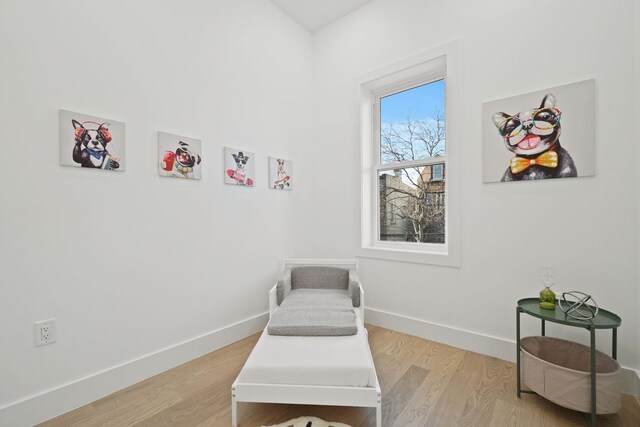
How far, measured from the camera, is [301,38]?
123 inches

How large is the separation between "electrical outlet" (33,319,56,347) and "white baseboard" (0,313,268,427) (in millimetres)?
268

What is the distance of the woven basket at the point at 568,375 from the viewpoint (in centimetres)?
142

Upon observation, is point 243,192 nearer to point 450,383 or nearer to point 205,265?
point 205,265

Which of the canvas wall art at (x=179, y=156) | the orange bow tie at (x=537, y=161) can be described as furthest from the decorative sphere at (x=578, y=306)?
the canvas wall art at (x=179, y=156)

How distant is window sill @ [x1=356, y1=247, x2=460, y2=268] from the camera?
7.64ft

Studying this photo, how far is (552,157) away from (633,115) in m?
0.42

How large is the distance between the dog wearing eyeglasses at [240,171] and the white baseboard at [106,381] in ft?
4.08

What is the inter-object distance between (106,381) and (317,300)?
1405 mm

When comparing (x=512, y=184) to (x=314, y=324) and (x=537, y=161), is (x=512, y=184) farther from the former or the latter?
(x=314, y=324)

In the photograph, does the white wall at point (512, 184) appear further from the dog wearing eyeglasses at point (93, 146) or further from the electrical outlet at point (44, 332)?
the electrical outlet at point (44, 332)

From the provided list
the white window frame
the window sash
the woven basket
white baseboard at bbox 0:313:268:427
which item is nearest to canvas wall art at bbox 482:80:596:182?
the white window frame

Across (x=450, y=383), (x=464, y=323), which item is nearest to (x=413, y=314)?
(x=464, y=323)

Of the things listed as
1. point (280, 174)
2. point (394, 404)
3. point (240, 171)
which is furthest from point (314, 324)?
point (280, 174)

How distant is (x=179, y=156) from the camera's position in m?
2.07
